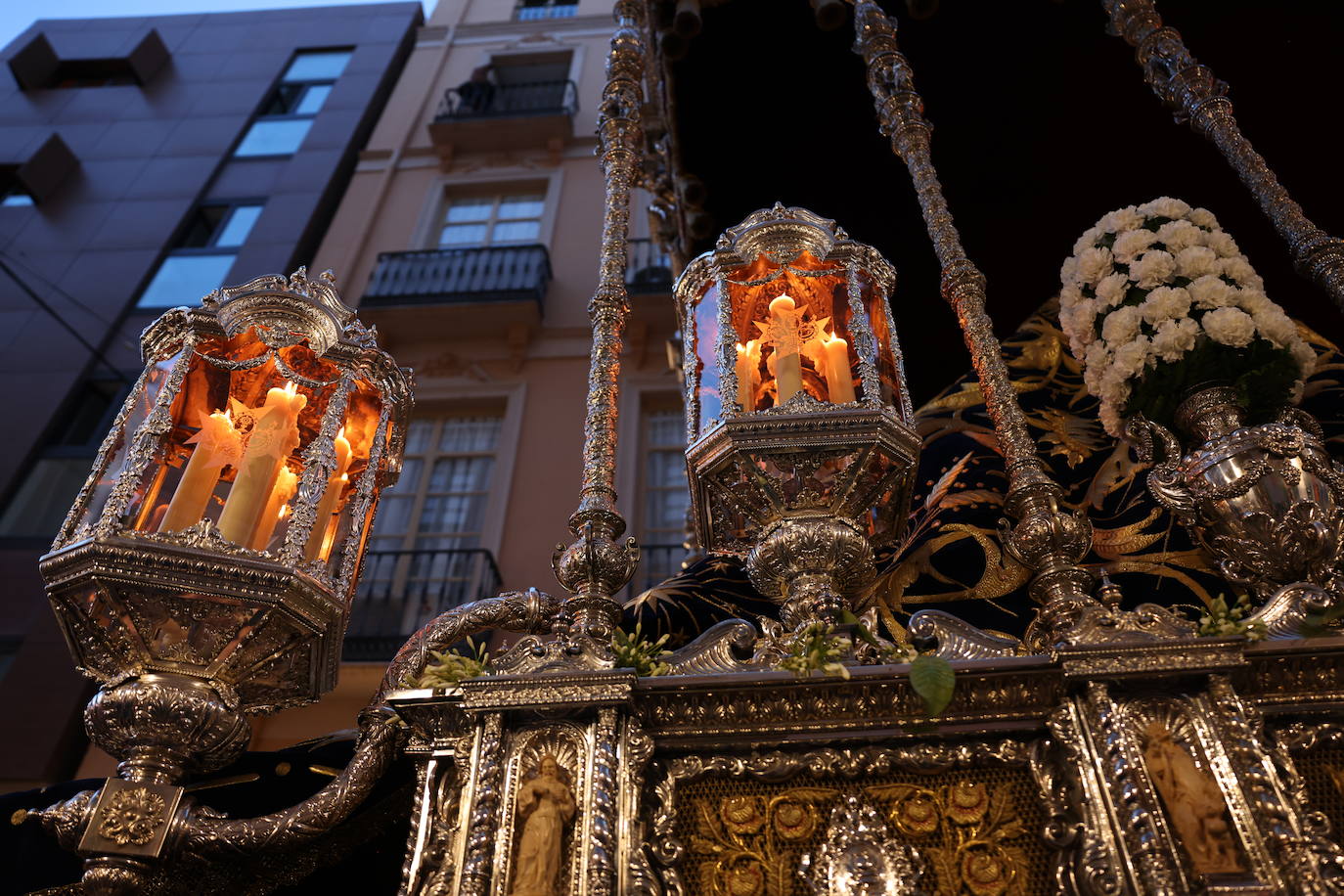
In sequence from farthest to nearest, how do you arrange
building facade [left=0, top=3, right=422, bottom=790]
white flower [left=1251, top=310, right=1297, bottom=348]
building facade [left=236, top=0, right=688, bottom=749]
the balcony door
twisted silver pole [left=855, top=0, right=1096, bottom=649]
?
building facade [left=0, top=3, right=422, bottom=790] → building facade [left=236, top=0, right=688, bottom=749] → the balcony door → white flower [left=1251, top=310, right=1297, bottom=348] → twisted silver pole [left=855, top=0, right=1096, bottom=649]

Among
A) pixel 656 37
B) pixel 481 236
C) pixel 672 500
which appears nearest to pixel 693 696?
pixel 656 37

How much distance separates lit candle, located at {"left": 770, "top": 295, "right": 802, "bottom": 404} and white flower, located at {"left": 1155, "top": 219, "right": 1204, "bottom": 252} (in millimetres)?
1026

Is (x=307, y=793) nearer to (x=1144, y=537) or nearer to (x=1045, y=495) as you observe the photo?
(x=1045, y=495)

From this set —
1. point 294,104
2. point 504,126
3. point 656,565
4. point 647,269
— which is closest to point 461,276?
point 647,269

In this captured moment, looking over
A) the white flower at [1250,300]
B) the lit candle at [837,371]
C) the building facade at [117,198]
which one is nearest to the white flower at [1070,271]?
the white flower at [1250,300]

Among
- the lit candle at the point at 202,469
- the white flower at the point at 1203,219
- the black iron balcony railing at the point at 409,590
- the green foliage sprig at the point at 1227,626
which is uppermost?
the black iron balcony railing at the point at 409,590

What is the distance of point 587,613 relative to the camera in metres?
1.92

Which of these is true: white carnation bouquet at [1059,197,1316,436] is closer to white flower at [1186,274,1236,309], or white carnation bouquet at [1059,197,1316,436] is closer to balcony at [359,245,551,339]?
white flower at [1186,274,1236,309]

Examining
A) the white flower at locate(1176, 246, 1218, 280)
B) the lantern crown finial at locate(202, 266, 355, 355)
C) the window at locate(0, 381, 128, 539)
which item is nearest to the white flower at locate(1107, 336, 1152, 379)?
the white flower at locate(1176, 246, 1218, 280)

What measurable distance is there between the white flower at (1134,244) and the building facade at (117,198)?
715 cm

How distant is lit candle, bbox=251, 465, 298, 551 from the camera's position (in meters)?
2.31

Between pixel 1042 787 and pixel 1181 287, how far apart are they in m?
1.45

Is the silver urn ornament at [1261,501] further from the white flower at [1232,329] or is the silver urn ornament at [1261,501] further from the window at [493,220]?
the window at [493,220]

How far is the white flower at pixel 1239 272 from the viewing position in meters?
2.40
